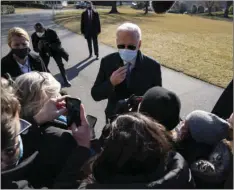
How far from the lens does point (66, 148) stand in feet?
6.07

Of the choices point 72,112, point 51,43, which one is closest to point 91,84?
point 51,43

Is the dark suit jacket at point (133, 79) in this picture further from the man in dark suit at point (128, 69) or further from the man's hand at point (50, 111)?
the man's hand at point (50, 111)

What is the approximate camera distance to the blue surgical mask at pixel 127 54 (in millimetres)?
2734

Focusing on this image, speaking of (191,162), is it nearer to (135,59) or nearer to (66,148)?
(66,148)

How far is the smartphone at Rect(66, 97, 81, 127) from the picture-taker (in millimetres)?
1892

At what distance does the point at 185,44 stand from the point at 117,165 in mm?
12653

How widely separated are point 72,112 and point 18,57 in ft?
6.65

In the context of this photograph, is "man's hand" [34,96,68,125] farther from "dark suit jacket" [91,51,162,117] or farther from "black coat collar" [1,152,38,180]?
"dark suit jacket" [91,51,162,117]

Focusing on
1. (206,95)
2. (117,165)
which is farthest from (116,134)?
(206,95)

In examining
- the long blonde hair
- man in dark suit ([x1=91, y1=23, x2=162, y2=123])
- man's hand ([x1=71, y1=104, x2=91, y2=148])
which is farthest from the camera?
man in dark suit ([x1=91, y1=23, x2=162, y2=123])

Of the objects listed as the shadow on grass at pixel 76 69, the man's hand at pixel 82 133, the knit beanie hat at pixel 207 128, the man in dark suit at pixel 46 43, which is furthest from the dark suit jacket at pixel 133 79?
the shadow on grass at pixel 76 69

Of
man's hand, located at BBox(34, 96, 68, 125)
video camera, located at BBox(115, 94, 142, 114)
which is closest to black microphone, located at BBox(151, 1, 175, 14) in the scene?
video camera, located at BBox(115, 94, 142, 114)

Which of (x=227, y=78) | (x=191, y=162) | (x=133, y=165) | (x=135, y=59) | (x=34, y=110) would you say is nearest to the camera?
(x=133, y=165)

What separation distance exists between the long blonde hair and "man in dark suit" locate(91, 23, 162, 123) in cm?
72
